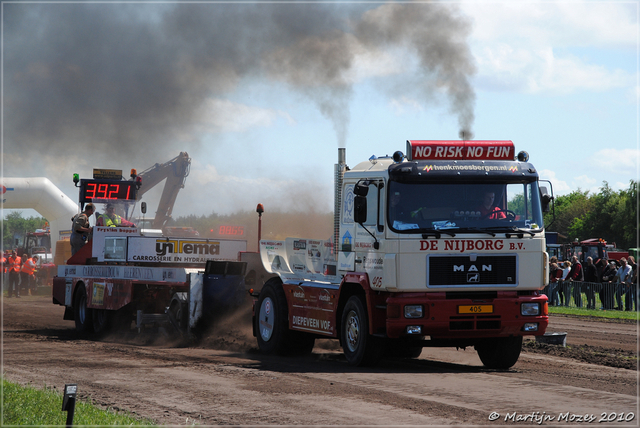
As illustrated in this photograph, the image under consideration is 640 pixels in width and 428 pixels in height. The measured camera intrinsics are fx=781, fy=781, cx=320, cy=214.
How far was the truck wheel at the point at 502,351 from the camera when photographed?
10.7m

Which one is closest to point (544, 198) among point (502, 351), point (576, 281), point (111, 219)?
point (502, 351)

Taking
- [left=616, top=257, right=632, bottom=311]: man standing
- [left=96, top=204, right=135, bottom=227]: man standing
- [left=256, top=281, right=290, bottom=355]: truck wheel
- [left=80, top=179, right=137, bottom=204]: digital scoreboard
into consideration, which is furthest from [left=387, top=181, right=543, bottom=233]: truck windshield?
[left=616, top=257, right=632, bottom=311]: man standing

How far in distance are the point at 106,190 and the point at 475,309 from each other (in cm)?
1267

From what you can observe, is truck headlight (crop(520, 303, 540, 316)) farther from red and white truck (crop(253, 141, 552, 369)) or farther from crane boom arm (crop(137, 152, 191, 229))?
crane boom arm (crop(137, 152, 191, 229))

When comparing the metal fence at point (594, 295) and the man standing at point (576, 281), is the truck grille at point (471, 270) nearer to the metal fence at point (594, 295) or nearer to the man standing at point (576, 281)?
the metal fence at point (594, 295)

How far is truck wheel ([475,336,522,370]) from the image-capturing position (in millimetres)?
10695

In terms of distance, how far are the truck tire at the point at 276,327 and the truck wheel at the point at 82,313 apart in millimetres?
5170

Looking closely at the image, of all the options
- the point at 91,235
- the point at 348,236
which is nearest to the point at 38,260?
the point at 91,235

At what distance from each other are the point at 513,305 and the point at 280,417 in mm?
4132

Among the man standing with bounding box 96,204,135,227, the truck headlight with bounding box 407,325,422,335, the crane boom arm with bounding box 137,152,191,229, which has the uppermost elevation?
the crane boom arm with bounding box 137,152,191,229

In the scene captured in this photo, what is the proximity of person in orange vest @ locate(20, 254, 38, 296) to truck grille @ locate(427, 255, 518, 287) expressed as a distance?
2399 centimetres

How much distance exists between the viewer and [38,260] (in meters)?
36.8

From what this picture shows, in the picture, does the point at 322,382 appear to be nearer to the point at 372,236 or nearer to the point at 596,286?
the point at 372,236

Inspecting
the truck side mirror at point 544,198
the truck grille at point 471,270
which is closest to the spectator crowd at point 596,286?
the truck side mirror at point 544,198
